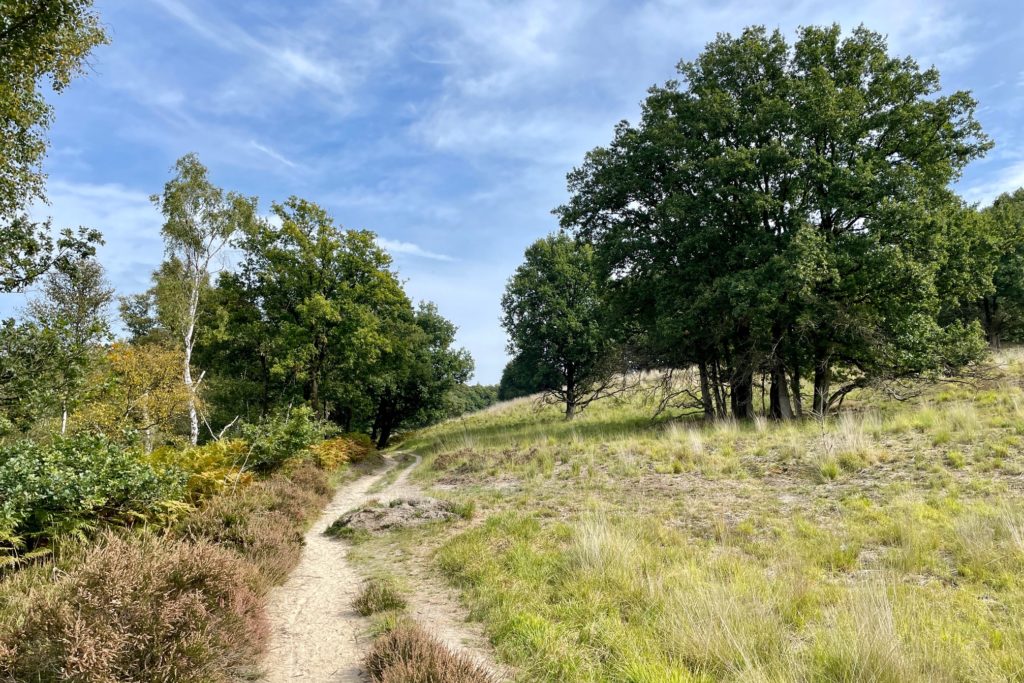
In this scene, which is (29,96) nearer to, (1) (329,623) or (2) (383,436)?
(1) (329,623)

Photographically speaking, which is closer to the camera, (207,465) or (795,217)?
(207,465)

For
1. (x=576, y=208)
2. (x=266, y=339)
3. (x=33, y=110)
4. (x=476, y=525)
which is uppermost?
(x=576, y=208)

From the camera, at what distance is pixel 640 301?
800 inches

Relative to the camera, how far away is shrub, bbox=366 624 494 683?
358cm

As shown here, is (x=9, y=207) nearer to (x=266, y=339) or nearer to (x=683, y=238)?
(x=266, y=339)

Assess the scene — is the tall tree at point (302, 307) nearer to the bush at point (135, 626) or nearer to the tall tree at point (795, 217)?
the tall tree at point (795, 217)

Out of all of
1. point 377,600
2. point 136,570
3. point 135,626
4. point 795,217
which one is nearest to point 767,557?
point 377,600

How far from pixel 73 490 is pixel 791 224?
1888 centimetres

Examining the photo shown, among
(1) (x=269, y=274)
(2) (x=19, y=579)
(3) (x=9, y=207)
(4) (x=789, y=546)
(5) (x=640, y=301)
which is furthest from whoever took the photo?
(1) (x=269, y=274)

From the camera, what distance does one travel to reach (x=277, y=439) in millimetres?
14680

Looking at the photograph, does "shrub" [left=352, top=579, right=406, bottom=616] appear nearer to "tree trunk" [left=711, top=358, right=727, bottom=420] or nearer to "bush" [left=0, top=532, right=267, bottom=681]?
"bush" [left=0, top=532, right=267, bottom=681]

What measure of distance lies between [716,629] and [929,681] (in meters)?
1.41

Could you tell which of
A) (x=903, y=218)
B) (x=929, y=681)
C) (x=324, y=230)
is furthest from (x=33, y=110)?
(x=903, y=218)

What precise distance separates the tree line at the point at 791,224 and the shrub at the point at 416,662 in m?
13.6
